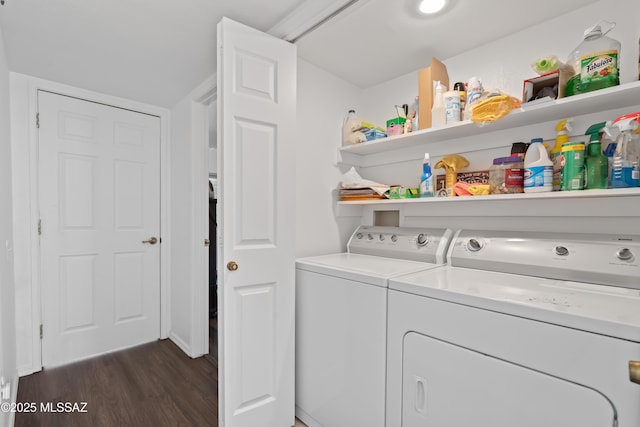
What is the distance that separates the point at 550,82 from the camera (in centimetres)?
132

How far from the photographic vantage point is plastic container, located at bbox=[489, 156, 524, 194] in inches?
54.7

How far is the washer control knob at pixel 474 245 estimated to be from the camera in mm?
1509

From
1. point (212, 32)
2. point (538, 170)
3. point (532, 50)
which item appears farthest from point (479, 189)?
point (212, 32)

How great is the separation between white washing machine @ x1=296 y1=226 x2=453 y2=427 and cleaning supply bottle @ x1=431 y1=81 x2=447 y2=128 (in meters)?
0.61

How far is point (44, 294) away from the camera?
89.0 inches

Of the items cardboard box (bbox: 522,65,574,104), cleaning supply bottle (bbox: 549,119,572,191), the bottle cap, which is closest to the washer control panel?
the bottle cap

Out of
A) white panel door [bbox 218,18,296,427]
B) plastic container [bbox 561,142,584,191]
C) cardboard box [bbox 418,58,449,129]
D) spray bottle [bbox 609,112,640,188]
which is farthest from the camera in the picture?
cardboard box [bbox 418,58,449,129]

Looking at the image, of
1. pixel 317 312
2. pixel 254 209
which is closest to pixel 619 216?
pixel 317 312

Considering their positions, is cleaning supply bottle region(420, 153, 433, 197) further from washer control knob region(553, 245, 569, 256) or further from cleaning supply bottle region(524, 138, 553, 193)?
washer control knob region(553, 245, 569, 256)

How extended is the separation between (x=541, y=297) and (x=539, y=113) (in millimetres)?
857

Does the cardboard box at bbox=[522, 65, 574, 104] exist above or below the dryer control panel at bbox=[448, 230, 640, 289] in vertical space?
above

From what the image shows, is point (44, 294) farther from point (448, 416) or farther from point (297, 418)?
point (448, 416)

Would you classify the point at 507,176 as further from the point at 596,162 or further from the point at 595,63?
the point at 595,63

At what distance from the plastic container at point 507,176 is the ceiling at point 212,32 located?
72 centimetres
